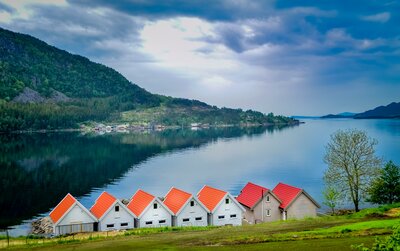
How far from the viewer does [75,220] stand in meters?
59.2

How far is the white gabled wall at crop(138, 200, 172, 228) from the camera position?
60938 millimetres

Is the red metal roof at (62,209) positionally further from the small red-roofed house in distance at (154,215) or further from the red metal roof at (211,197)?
the red metal roof at (211,197)

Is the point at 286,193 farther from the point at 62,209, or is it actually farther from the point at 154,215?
the point at 62,209

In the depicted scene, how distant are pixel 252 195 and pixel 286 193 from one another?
Result: 567 cm

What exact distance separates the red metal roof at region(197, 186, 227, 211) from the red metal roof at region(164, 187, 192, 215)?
3695mm

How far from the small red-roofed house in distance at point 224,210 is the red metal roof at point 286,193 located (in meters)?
7.32

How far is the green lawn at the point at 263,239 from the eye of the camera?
34375mm

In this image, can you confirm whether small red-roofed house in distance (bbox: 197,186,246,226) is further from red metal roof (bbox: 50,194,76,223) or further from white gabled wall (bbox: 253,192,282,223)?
red metal roof (bbox: 50,194,76,223)

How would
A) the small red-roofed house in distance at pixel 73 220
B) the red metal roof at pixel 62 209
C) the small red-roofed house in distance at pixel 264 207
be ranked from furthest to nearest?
the small red-roofed house in distance at pixel 264 207 → the red metal roof at pixel 62 209 → the small red-roofed house in distance at pixel 73 220

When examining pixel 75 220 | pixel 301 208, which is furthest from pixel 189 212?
pixel 301 208

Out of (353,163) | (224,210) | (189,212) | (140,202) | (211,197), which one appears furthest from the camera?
(353,163)

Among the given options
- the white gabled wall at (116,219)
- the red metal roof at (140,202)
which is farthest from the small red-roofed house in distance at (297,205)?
the white gabled wall at (116,219)

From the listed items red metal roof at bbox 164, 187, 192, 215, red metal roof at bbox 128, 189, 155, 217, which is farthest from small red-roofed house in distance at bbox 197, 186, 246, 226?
red metal roof at bbox 128, 189, 155, 217

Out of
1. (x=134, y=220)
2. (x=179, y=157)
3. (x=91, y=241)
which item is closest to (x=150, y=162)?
(x=179, y=157)
